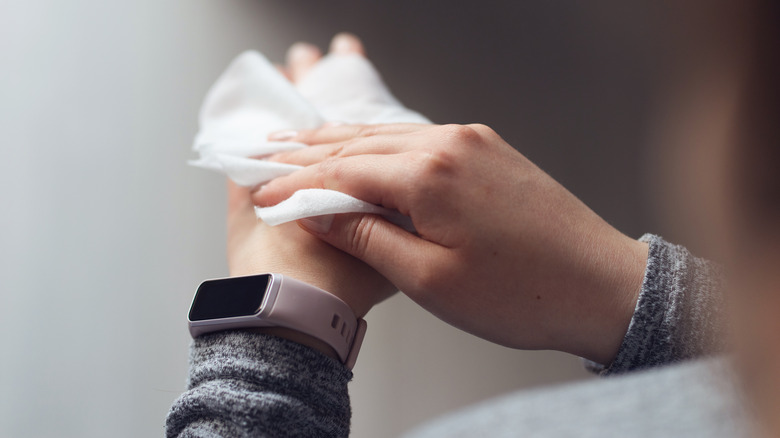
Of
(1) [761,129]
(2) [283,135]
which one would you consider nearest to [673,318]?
(1) [761,129]

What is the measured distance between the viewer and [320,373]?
22.4 inches

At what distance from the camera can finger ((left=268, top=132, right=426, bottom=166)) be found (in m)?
0.63

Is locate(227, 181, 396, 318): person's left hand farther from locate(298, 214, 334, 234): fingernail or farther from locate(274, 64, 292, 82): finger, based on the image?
locate(274, 64, 292, 82): finger

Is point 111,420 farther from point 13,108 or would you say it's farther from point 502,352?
point 502,352

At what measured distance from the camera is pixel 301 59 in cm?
114

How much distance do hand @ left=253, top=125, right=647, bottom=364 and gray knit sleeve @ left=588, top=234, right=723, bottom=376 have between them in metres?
0.01

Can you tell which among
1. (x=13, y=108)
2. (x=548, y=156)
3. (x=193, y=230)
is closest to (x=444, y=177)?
(x=548, y=156)

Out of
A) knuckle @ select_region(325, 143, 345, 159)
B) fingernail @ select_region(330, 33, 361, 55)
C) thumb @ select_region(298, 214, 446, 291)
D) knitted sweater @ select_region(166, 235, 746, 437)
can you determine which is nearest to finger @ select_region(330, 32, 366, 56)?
fingernail @ select_region(330, 33, 361, 55)

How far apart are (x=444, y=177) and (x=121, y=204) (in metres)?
0.66

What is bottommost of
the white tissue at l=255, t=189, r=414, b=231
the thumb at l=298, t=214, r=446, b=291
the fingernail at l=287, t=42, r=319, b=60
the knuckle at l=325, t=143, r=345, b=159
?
the thumb at l=298, t=214, r=446, b=291

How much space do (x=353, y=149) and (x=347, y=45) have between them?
0.54 metres

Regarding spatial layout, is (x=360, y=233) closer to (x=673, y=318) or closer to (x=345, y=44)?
(x=673, y=318)

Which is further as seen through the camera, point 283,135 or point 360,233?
point 283,135

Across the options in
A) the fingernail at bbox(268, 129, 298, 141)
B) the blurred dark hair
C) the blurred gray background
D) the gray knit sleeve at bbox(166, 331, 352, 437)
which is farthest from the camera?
the blurred gray background
